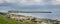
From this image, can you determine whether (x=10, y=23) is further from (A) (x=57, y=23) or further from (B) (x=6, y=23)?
(A) (x=57, y=23)

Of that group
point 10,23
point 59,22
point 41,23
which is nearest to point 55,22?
point 59,22

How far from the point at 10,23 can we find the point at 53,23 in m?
5.58

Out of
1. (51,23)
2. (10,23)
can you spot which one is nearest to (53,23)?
(51,23)

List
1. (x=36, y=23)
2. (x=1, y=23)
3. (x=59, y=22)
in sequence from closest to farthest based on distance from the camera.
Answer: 1. (x=1, y=23)
2. (x=36, y=23)
3. (x=59, y=22)

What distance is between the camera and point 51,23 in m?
16.5

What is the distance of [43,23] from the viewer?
16.1m

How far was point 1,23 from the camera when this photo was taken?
11.4m

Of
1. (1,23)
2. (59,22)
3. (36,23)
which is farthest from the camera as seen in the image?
(59,22)

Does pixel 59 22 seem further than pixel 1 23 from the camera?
Yes

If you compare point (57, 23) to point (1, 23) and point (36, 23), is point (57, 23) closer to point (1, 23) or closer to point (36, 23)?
point (36, 23)

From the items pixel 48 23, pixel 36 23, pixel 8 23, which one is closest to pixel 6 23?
pixel 8 23

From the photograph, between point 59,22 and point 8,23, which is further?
point 59,22

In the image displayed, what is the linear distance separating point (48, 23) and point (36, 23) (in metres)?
1.27

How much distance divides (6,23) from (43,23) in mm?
5145
